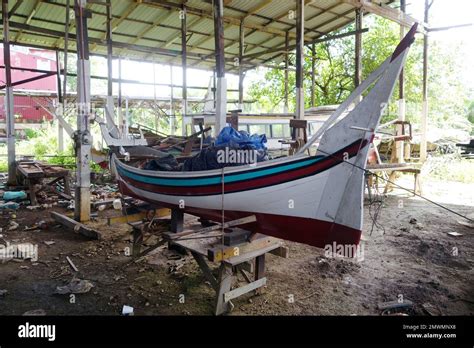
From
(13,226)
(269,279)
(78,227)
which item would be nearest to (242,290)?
(269,279)

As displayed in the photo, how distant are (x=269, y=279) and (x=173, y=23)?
38.5 ft

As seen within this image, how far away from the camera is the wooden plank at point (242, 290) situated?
3.87 metres

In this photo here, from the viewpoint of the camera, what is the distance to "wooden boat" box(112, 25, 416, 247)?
3480 millimetres

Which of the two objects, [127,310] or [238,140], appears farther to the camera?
[238,140]

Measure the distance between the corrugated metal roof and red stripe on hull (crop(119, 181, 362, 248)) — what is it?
8.84m

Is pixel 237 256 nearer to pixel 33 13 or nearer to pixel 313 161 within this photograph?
pixel 313 161

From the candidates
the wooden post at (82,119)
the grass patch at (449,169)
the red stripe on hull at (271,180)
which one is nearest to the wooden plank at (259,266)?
the red stripe on hull at (271,180)

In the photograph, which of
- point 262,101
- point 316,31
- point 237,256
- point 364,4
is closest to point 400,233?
point 237,256

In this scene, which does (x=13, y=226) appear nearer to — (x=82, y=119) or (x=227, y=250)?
(x=82, y=119)

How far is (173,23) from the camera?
44.2 ft

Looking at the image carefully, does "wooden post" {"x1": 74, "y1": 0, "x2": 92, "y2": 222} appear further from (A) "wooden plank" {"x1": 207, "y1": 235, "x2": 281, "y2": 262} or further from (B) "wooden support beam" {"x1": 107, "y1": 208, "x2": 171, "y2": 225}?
(A) "wooden plank" {"x1": 207, "y1": 235, "x2": 281, "y2": 262}

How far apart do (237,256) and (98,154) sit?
25.4ft

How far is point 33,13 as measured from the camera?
11445mm

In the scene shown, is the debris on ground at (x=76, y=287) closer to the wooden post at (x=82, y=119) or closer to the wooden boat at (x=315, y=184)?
the wooden boat at (x=315, y=184)
